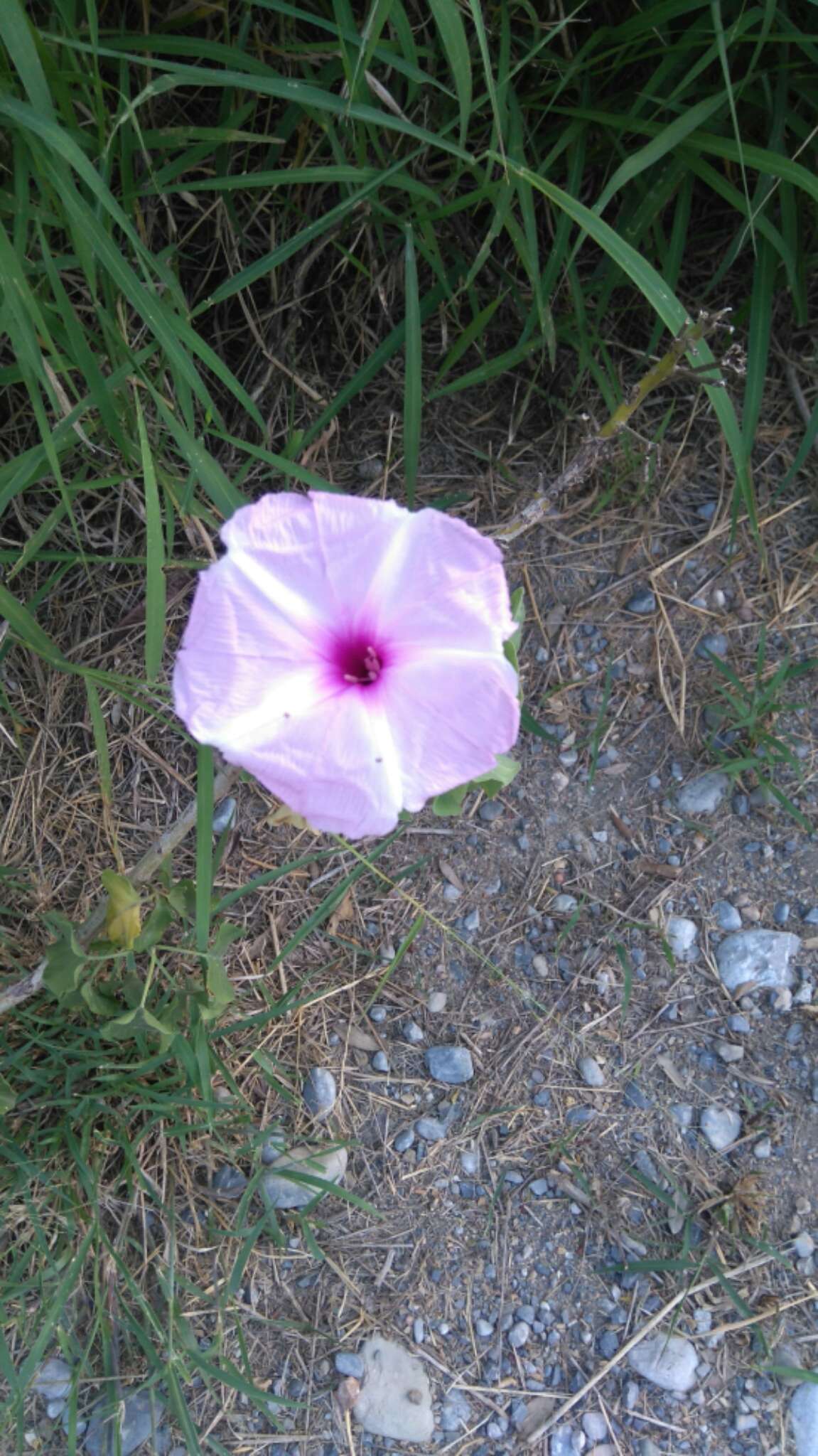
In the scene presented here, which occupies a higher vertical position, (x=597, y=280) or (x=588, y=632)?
(x=597, y=280)

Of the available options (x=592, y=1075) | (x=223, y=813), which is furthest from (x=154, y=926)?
(x=592, y=1075)

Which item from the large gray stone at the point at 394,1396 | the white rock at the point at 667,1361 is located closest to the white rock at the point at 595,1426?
the white rock at the point at 667,1361

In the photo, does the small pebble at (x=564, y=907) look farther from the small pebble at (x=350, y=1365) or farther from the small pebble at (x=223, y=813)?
the small pebble at (x=350, y=1365)

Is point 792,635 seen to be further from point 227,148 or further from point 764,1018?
point 227,148

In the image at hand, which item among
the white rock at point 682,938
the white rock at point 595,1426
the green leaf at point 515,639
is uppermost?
the green leaf at point 515,639

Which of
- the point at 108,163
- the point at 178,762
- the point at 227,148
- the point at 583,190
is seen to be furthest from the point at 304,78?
the point at 178,762

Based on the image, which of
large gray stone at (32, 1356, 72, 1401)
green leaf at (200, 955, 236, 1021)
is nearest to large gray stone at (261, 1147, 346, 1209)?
green leaf at (200, 955, 236, 1021)
